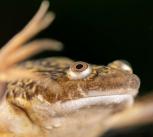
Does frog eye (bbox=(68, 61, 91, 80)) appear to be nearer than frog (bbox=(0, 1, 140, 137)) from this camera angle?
No

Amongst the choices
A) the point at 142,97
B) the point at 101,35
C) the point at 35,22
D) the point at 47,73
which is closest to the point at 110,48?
the point at 101,35

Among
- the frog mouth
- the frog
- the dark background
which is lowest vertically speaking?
the frog mouth

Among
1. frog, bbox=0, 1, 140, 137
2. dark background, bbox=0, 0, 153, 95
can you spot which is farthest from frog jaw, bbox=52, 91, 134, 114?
dark background, bbox=0, 0, 153, 95

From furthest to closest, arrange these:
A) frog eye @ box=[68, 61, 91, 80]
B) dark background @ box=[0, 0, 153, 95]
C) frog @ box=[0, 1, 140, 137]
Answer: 1. dark background @ box=[0, 0, 153, 95]
2. frog eye @ box=[68, 61, 91, 80]
3. frog @ box=[0, 1, 140, 137]

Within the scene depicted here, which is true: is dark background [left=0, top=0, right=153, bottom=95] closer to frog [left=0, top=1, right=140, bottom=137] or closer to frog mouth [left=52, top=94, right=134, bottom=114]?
frog [left=0, top=1, right=140, bottom=137]

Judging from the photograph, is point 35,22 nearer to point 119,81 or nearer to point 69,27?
point 119,81

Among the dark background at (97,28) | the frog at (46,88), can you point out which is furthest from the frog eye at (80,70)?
the dark background at (97,28)

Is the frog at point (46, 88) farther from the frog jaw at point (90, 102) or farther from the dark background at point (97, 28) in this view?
the dark background at point (97, 28)
